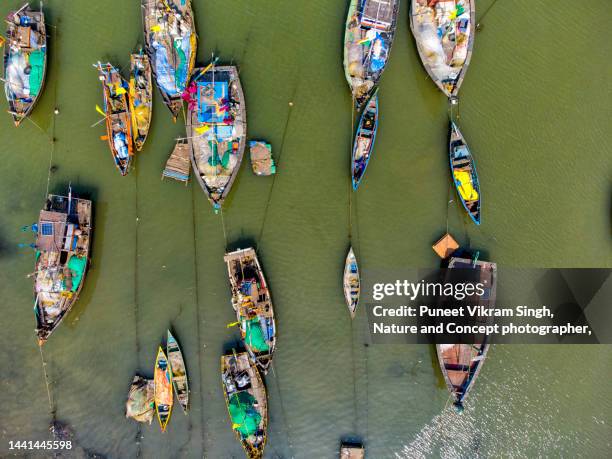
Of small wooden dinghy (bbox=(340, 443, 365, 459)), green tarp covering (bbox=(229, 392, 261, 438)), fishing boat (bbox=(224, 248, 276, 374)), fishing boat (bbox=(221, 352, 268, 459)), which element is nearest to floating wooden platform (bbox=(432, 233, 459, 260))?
fishing boat (bbox=(224, 248, 276, 374))

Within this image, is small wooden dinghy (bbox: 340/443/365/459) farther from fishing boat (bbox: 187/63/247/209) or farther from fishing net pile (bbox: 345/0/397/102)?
fishing net pile (bbox: 345/0/397/102)

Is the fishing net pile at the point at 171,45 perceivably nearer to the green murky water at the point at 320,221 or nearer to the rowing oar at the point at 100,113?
the green murky water at the point at 320,221

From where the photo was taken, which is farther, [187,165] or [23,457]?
[23,457]

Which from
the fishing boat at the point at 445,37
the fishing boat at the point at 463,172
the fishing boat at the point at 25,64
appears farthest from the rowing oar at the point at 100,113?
the fishing boat at the point at 463,172

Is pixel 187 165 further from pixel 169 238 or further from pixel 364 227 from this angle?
pixel 364 227

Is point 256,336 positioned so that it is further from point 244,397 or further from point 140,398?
point 140,398

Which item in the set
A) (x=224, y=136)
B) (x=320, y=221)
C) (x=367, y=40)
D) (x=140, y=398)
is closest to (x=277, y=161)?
(x=224, y=136)

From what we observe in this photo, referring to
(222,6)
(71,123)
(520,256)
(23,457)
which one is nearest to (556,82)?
(520,256)
